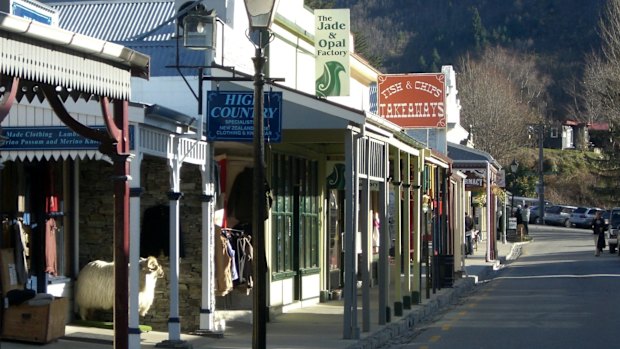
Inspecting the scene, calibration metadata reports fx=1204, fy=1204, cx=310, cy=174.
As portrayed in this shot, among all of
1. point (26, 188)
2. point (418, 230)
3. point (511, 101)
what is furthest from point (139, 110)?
point (511, 101)

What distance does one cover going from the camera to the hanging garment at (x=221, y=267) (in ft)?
58.7

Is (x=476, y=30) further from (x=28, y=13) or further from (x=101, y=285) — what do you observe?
(x=28, y=13)

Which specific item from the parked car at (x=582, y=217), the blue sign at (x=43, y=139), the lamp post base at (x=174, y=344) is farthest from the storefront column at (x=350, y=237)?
the parked car at (x=582, y=217)

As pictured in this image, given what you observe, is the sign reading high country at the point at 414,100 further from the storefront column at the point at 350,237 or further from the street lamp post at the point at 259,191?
the street lamp post at the point at 259,191

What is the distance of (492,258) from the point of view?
4444cm

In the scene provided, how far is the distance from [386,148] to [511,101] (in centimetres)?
6646

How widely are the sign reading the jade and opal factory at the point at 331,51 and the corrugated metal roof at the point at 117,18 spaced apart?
A: 4771 mm

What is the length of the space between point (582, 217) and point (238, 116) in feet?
233

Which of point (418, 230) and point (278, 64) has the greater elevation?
point (278, 64)

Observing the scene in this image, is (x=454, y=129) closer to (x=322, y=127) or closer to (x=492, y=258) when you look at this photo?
(x=492, y=258)

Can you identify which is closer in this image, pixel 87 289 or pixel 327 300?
pixel 87 289

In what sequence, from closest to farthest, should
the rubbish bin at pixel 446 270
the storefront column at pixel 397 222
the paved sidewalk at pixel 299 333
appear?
the paved sidewalk at pixel 299 333 < the storefront column at pixel 397 222 < the rubbish bin at pixel 446 270

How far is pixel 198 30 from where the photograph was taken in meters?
16.9

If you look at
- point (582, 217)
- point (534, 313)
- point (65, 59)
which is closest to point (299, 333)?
point (534, 313)
